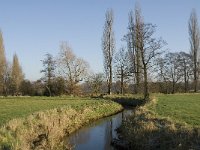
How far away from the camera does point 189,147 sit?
41.3ft

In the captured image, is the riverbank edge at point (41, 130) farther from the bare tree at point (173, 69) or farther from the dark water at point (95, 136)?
the bare tree at point (173, 69)

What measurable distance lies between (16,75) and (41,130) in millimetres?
66105

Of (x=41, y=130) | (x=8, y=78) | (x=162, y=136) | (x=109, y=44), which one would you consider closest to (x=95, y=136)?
(x=41, y=130)

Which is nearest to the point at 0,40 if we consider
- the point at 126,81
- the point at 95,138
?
the point at 126,81

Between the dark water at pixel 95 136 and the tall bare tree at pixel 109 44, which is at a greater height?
the tall bare tree at pixel 109 44

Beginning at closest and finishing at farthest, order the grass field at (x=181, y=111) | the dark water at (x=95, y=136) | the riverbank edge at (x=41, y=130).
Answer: the riverbank edge at (x=41, y=130), the dark water at (x=95, y=136), the grass field at (x=181, y=111)

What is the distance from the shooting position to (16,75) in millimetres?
81312

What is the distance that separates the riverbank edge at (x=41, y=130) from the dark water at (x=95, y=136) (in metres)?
0.64

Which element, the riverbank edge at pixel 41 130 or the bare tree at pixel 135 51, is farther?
the bare tree at pixel 135 51

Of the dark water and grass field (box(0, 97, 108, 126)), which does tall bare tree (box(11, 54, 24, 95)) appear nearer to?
grass field (box(0, 97, 108, 126))

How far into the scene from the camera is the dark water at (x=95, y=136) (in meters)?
19.3

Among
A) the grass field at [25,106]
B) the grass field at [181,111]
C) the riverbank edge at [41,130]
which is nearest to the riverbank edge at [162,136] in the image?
the grass field at [181,111]

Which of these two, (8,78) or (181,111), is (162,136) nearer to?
(181,111)

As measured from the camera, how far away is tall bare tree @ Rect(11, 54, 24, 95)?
7594 cm
